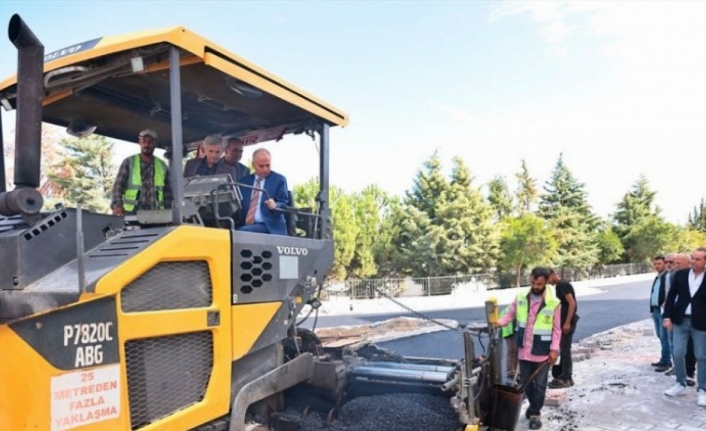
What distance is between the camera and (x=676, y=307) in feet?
22.1

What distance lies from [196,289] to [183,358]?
343mm

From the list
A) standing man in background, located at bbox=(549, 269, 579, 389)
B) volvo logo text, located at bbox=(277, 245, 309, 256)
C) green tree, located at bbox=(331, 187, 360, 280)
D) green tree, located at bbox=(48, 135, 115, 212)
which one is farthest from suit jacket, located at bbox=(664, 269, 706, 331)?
green tree, located at bbox=(331, 187, 360, 280)

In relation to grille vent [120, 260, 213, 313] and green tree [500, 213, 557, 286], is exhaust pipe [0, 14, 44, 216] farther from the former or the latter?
green tree [500, 213, 557, 286]

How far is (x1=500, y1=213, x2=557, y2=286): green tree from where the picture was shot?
33.4m

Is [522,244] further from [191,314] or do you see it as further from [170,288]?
[170,288]

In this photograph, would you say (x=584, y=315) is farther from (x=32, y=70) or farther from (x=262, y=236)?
(x=32, y=70)

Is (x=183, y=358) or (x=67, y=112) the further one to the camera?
(x=67, y=112)

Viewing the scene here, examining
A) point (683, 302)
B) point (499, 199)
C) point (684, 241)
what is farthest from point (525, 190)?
point (683, 302)

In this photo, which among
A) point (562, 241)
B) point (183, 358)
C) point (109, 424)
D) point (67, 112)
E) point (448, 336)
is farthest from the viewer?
point (562, 241)

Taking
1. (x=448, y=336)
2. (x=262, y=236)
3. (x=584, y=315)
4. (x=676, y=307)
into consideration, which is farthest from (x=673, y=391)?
(x=584, y=315)

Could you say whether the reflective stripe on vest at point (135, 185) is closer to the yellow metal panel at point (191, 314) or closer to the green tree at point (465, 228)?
the yellow metal panel at point (191, 314)

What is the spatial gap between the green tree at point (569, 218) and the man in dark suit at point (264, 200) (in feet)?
123

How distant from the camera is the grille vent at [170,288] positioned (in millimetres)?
2598

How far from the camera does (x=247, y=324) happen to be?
3186 mm
